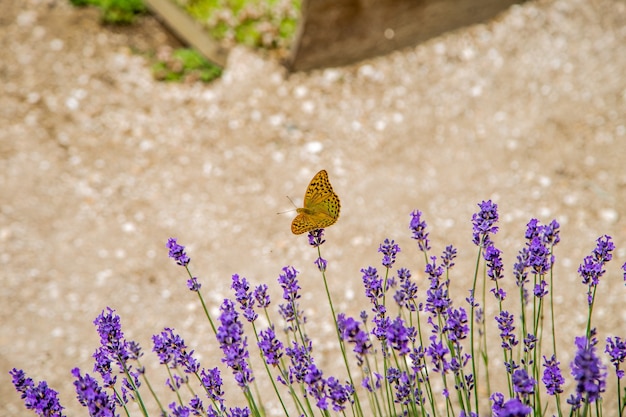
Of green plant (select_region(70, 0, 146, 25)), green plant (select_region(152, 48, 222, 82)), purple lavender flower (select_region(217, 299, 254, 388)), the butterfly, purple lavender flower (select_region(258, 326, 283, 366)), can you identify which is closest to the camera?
purple lavender flower (select_region(217, 299, 254, 388))

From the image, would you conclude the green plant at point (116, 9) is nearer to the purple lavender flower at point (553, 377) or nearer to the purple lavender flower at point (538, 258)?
the purple lavender flower at point (538, 258)

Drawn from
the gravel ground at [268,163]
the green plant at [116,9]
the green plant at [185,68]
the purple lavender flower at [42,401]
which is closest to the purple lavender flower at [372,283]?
the purple lavender flower at [42,401]

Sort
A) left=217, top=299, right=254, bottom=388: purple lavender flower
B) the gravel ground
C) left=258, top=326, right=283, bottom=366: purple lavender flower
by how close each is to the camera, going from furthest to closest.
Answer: the gravel ground → left=258, top=326, right=283, bottom=366: purple lavender flower → left=217, top=299, right=254, bottom=388: purple lavender flower

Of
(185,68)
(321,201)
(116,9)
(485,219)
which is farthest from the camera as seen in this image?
(116,9)

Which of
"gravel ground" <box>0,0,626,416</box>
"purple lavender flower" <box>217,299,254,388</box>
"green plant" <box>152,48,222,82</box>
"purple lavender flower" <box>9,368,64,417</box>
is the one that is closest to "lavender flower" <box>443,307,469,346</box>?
"purple lavender flower" <box>217,299,254,388</box>

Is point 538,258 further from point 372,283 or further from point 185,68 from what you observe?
point 185,68

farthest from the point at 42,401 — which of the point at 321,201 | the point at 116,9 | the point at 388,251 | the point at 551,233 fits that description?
the point at 116,9

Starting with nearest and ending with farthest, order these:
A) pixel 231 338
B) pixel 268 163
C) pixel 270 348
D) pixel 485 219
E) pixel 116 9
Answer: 1. pixel 231 338
2. pixel 270 348
3. pixel 485 219
4. pixel 268 163
5. pixel 116 9

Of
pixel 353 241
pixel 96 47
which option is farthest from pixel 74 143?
pixel 353 241

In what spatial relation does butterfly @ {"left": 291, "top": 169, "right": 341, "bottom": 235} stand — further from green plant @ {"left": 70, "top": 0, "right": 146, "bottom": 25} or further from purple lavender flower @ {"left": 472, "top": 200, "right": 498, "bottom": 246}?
green plant @ {"left": 70, "top": 0, "right": 146, "bottom": 25}
